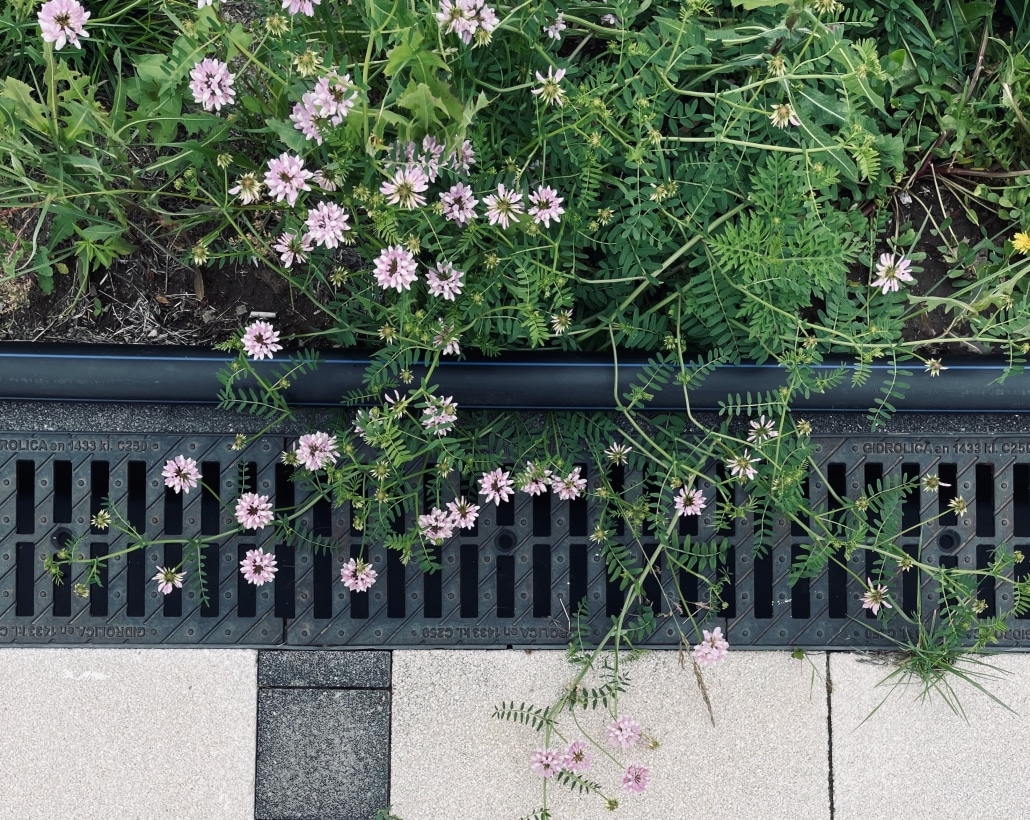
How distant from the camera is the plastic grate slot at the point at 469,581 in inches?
75.7

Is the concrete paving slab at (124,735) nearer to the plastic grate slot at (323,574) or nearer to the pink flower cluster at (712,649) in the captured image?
the plastic grate slot at (323,574)

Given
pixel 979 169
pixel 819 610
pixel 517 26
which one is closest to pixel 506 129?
pixel 517 26

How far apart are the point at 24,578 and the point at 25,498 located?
162 millimetres

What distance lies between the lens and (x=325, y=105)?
1.33 m

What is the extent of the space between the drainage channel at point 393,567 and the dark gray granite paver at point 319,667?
1.1 inches

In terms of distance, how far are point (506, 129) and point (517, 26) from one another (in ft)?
0.78

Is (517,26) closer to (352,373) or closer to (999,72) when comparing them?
(352,373)

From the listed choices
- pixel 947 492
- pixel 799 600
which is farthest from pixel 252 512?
pixel 947 492

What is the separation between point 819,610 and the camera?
1.92 meters

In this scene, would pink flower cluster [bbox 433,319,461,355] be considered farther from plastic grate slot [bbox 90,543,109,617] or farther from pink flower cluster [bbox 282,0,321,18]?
plastic grate slot [bbox 90,543,109,617]

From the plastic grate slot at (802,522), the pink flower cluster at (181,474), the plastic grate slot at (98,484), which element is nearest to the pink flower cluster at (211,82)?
the pink flower cluster at (181,474)

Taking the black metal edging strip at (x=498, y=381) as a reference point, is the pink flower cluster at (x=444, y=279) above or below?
above

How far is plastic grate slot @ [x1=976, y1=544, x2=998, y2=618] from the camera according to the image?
192cm

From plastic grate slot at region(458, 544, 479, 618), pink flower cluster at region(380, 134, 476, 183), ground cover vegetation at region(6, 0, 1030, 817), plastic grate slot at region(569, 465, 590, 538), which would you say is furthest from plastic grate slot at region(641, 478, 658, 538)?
pink flower cluster at region(380, 134, 476, 183)
